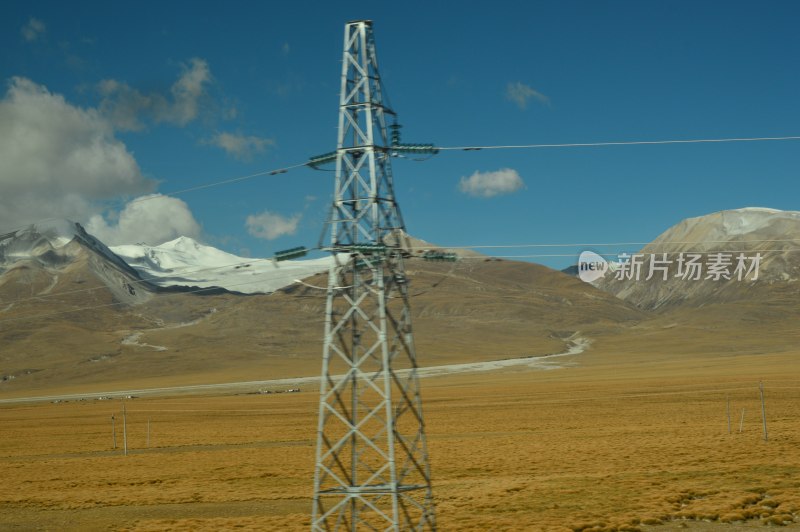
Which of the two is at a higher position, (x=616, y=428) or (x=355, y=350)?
(x=355, y=350)

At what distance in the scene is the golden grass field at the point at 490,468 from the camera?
30203mm

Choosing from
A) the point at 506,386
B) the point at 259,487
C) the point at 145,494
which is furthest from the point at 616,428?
the point at 506,386

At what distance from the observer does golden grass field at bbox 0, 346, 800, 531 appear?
3020cm

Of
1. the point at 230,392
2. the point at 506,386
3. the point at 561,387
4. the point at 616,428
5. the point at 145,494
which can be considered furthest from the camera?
the point at 230,392

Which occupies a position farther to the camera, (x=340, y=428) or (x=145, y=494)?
(x=340, y=428)

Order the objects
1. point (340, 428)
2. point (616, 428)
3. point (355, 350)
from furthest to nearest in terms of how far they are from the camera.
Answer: point (340, 428) < point (616, 428) < point (355, 350)

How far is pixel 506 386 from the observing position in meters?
121

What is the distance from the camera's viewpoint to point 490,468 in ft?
136

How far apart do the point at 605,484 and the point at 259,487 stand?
14408mm

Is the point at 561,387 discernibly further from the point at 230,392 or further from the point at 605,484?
the point at 605,484

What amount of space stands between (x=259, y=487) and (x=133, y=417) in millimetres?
58886

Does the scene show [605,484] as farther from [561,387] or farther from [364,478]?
[561,387]

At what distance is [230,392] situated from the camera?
142000 millimetres

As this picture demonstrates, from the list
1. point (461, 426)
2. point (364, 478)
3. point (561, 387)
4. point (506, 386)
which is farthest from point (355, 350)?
point (506, 386)
